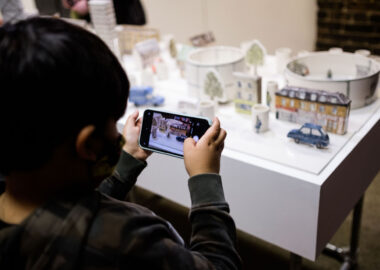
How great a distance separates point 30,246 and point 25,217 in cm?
5

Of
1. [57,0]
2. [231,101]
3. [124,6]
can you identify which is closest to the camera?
[231,101]

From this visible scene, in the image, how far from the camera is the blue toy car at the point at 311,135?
47.1 inches

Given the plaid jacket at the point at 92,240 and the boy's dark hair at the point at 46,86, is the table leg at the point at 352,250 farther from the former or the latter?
the boy's dark hair at the point at 46,86

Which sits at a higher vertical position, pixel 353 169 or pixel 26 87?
pixel 26 87

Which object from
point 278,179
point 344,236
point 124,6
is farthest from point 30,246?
point 124,6

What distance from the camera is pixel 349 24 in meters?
3.03

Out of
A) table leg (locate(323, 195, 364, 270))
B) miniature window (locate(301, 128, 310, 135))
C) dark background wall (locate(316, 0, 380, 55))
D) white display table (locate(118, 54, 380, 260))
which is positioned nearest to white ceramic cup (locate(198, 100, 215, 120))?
white display table (locate(118, 54, 380, 260))

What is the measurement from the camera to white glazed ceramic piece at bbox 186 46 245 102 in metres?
1.52

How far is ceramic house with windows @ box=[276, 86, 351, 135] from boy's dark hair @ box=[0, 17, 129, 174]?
878 mm

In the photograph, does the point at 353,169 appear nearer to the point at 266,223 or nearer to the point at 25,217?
the point at 266,223

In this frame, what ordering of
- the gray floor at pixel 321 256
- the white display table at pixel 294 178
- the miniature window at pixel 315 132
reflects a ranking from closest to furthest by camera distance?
the white display table at pixel 294 178
the miniature window at pixel 315 132
the gray floor at pixel 321 256

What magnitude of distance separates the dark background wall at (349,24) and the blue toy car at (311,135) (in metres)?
2.09

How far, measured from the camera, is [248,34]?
3.56 meters

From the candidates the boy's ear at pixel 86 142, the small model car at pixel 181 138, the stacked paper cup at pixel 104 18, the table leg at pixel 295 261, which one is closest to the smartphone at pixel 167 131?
the small model car at pixel 181 138
